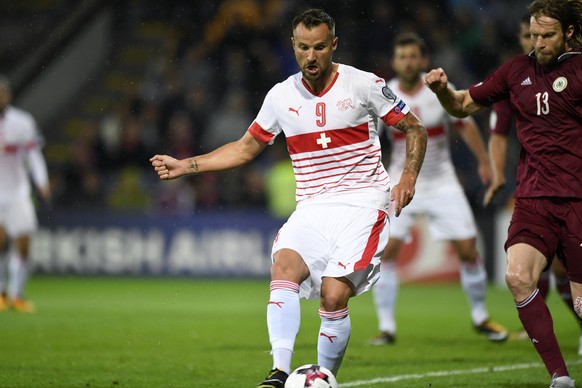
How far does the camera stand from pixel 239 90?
65.0 feet

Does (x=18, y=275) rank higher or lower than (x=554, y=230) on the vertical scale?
lower

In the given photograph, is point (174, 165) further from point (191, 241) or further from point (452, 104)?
point (191, 241)

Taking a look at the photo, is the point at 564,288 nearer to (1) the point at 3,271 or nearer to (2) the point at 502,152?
(2) the point at 502,152

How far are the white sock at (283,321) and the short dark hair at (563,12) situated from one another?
2200 millimetres

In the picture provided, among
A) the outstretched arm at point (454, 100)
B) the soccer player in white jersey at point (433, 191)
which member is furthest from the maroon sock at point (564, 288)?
the outstretched arm at point (454, 100)

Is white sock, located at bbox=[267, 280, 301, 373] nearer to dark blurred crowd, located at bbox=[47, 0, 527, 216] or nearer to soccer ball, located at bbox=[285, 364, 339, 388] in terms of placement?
soccer ball, located at bbox=[285, 364, 339, 388]

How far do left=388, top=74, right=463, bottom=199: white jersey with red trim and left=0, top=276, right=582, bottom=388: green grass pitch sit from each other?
148 centimetres

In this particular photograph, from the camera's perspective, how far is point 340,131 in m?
6.60

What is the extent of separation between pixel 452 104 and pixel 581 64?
87 centimetres

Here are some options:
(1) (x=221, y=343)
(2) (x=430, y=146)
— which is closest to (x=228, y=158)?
(1) (x=221, y=343)

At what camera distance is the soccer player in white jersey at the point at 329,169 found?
635cm

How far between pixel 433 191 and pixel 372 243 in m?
3.95

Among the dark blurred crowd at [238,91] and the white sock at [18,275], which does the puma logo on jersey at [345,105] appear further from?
the dark blurred crowd at [238,91]

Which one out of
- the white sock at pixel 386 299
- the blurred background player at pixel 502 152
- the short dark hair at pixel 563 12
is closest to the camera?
the short dark hair at pixel 563 12
